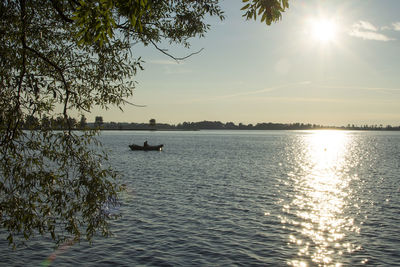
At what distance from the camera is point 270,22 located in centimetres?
724

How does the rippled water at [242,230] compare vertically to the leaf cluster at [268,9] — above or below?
below

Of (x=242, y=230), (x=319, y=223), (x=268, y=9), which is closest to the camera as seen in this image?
(x=268, y=9)

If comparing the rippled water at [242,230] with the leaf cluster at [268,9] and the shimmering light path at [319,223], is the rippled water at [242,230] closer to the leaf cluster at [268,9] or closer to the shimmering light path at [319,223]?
the shimmering light path at [319,223]

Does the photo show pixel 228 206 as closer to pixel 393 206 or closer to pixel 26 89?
pixel 393 206

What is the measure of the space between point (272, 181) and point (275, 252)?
86.2 feet

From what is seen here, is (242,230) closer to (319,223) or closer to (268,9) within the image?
(319,223)

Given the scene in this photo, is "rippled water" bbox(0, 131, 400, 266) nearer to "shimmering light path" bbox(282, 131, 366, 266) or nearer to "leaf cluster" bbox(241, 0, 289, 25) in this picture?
"shimmering light path" bbox(282, 131, 366, 266)

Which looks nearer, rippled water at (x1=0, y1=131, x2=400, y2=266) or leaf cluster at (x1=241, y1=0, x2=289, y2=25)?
leaf cluster at (x1=241, y1=0, x2=289, y2=25)

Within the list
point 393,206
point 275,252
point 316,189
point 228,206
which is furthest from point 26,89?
point 316,189

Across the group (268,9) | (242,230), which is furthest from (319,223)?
(268,9)

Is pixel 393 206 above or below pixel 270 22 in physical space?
below

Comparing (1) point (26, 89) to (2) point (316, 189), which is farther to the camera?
(2) point (316, 189)

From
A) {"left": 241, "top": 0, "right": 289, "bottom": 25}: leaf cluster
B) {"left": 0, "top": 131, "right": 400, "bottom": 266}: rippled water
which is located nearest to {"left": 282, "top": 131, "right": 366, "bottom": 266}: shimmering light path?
{"left": 0, "top": 131, "right": 400, "bottom": 266}: rippled water

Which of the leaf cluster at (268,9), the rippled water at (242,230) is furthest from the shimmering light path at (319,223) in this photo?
the leaf cluster at (268,9)
